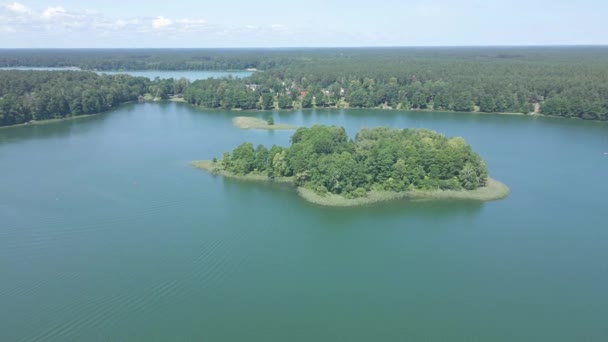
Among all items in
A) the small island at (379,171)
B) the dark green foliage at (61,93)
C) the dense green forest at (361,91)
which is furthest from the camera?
the dense green forest at (361,91)

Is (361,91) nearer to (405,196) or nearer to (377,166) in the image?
(377,166)

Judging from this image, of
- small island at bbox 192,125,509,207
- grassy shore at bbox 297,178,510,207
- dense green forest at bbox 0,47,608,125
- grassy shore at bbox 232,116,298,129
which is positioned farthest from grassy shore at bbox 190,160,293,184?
dense green forest at bbox 0,47,608,125

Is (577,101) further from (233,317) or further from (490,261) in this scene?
(233,317)

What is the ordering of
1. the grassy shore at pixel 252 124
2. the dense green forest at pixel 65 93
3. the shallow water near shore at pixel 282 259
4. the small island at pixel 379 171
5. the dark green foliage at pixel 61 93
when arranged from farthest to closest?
the dense green forest at pixel 65 93 → the dark green foliage at pixel 61 93 → the grassy shore at pixel 252 124 → the small island at pixel 379 171 → the shallow water near shore at pixel 282 259

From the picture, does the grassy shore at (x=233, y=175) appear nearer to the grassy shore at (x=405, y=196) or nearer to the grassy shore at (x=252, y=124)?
the grassy shore at (x=405, y=196)

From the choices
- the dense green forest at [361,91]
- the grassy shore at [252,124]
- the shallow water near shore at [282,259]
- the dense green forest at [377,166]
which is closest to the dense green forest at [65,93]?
the dense green forest at [361,91]

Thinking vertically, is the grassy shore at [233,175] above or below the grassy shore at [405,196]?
above

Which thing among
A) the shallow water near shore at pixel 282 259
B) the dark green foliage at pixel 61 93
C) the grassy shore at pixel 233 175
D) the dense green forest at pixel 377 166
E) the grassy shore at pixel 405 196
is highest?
the dark green foliage at pixel 61 93
